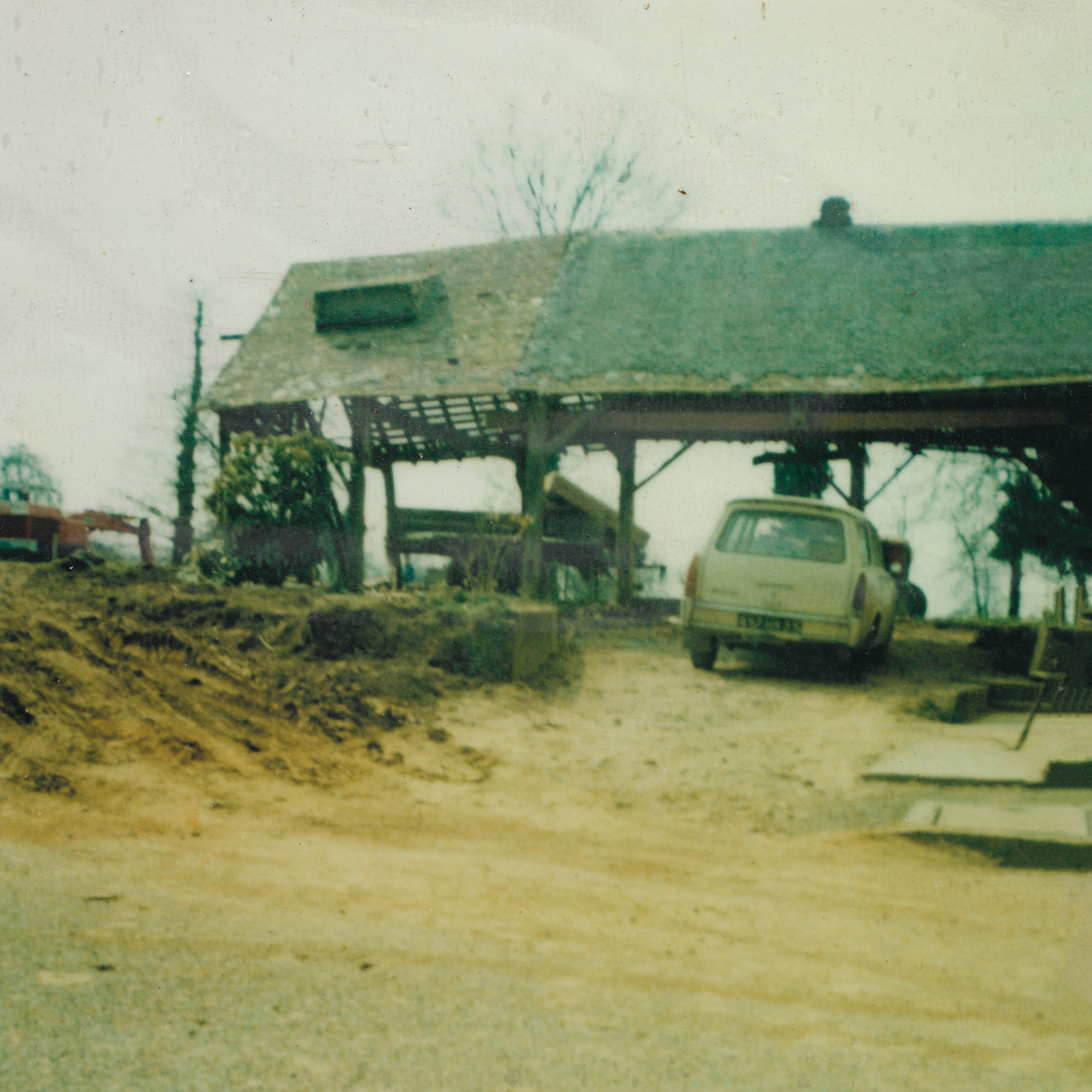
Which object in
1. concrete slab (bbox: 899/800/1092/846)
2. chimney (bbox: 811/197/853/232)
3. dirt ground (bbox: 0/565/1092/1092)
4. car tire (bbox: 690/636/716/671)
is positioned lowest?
Answer: dirt ground (bbox: 0/565/1092/1092)

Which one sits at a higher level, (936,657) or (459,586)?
(459,586)

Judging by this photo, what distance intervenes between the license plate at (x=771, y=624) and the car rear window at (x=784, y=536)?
1.99ft

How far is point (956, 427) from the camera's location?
11812 millimetres

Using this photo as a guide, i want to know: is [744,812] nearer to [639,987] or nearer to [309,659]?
[639,987]

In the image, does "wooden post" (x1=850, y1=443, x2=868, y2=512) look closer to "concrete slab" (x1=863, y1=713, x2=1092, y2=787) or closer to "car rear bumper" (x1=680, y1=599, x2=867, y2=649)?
"car rear bumper" (x1=680, y1=599, x2=867, y2=649)

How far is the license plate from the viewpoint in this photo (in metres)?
9.04

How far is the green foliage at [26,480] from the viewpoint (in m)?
14.3

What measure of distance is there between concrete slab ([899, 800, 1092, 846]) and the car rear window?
4215 mm

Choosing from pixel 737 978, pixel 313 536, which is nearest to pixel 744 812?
pixel 737 978

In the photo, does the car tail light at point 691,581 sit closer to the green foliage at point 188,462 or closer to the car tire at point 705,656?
the car tire at point 705,656

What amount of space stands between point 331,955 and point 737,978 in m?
1.30

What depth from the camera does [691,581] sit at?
954 centimetres

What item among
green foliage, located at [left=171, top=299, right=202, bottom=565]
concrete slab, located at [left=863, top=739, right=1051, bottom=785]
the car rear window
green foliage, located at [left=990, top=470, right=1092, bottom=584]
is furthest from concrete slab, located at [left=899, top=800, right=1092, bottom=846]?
green foliage, located at [left=171, top=299, right=202, bottom=565]

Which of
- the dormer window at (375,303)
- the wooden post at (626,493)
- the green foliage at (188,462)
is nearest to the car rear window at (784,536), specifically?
the wooden post at (626,493)
